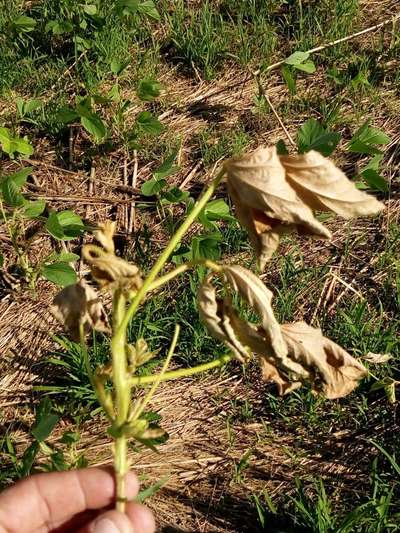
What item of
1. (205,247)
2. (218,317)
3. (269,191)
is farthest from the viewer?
(205,247)

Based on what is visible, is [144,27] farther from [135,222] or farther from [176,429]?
[176,429]

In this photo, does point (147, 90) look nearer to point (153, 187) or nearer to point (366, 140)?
point (153, 187)

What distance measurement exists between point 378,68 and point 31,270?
5.89 ft

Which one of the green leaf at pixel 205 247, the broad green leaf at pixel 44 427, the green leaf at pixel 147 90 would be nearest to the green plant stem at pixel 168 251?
the broad green leaf at pixel 44 427

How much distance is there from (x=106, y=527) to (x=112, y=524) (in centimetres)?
1

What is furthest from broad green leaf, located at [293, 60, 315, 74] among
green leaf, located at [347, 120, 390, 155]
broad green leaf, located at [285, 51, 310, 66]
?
green leaf, located at [347, 120, 390, 155]

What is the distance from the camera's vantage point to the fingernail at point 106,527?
1.40 m

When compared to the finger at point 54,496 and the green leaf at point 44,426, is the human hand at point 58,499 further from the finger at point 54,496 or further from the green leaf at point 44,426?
the green leaf at point 44,426

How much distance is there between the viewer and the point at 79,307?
1.36 m

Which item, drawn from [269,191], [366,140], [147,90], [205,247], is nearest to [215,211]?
[205,247]

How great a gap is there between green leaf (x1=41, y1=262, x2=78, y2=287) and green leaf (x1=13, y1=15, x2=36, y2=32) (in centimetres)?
140

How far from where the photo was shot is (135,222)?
9.58ft

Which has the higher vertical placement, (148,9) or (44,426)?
(148,9)

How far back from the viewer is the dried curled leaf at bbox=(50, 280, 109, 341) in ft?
4.44
